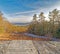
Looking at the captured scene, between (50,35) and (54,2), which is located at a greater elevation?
(54,2)

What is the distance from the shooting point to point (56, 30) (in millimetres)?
3348

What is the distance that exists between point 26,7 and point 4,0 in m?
0.55

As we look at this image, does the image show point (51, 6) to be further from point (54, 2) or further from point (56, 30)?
point (56, 30)

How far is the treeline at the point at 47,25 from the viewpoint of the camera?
331 cm

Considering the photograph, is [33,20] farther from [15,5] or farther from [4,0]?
[4,0]

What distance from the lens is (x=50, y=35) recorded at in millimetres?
3525

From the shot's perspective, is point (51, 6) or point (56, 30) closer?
point (56, 30)

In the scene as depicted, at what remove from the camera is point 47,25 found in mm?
3316

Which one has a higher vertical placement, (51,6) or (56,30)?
(51,6)

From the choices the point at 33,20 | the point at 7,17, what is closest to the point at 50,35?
the point at 33,20

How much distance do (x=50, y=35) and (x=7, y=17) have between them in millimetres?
1059

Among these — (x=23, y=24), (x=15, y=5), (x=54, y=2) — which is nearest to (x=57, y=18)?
(x=54, y=2)

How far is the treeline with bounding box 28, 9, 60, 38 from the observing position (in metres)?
3.31

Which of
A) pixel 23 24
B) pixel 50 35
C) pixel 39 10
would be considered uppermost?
pixel 39 10
